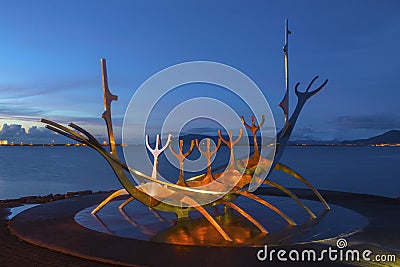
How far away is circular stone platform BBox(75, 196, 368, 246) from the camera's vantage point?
9.30m

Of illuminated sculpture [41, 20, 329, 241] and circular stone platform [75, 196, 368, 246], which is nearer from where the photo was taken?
circular stone platform [75, 196, 368, 246]

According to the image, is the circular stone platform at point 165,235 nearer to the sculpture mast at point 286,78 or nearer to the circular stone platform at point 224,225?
the circular stone platform at point 224,225

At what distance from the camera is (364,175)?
157ft

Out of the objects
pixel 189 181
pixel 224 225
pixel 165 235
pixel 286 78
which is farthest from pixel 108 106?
pixel 286 78

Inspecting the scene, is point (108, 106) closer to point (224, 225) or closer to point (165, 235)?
point (165, 235)

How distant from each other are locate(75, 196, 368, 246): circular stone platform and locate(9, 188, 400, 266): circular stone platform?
24 mm

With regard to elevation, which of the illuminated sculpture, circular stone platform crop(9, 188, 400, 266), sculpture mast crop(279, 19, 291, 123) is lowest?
circular stone platform crop(9, 188, 400, 266)

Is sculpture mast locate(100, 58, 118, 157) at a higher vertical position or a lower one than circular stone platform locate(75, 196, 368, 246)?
higher

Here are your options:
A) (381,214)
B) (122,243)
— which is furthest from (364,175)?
(122,243)

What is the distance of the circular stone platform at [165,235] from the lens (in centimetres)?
783

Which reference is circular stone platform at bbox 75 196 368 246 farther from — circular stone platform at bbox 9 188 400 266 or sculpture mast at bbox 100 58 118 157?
sculpture mast at bbox 100 58 118 157

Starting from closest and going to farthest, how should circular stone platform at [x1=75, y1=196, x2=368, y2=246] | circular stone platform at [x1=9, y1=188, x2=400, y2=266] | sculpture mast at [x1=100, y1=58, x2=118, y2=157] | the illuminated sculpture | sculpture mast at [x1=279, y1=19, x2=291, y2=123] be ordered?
circular stone platform at [x1=9, y1=188, x2=400, y2=266]
circular stone platform at [x1=75, y1=196, x2=368, y2=246]
the illuminated sculpture
sculpture mast at [x1=100, y1=58, x2=118, y2=157]
sculpture mast at [x1=279, y1=19, x2=291, y2=123]

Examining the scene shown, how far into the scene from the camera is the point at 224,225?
10820mm

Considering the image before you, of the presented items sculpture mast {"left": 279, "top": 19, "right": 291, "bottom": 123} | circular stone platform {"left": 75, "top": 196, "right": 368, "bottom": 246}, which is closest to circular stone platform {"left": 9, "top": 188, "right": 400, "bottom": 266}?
circular stone platform {"left": 75, "top": 196, "right": 368, "bottom": 246}
